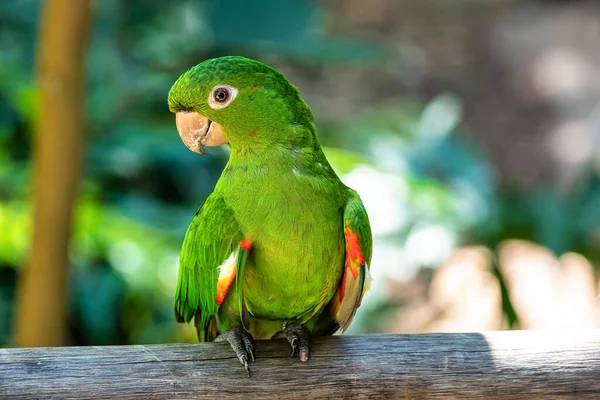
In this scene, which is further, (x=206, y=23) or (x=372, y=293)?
(x=206, y=23)

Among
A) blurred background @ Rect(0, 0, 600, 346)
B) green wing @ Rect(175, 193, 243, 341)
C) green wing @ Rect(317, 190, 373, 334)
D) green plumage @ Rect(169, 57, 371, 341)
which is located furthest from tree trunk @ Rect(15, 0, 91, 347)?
green wing @ Rect(317, 190, 373, 334)

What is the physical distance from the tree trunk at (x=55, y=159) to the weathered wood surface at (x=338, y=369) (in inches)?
30.0

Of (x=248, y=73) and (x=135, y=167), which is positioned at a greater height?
(x=135, y=167)

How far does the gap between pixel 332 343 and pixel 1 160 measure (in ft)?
7.29

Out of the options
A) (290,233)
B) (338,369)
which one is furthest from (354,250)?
(338,369)

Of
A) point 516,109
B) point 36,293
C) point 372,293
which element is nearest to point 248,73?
point 36,293

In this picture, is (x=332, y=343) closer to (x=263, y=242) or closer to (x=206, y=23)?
(x=263, y=242)

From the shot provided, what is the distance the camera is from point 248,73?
1372 millimetres

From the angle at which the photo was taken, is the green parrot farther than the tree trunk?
No

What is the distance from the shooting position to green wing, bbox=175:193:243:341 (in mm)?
1384

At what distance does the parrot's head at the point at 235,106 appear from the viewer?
A: 1.33 m

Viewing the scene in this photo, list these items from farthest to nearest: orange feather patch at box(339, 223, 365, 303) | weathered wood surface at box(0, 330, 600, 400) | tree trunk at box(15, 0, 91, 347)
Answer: tree trunk at box(15, 0, 91, 347) < orange feather patch at box(339, 223, 365, 303) < weathered wood surface at box(0, 330, 600, 400)

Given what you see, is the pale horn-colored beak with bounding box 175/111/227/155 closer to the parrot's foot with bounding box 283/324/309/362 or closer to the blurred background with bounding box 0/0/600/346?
the parrot's foot with bounding box 283/324/309/362

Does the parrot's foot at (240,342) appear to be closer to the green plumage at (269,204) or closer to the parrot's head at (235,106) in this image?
the green plumage at (269,204)
